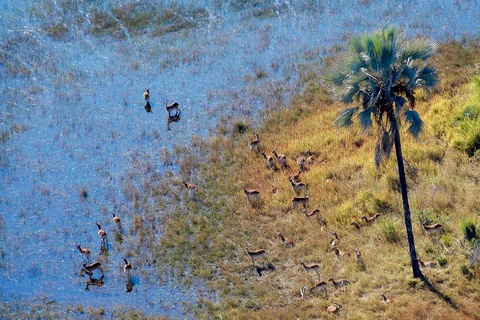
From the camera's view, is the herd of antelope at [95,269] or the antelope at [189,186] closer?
the herd of antelope at [95,269]

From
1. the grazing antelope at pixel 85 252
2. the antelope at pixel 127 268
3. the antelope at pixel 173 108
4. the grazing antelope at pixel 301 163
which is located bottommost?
the antelope at pixel 127 268

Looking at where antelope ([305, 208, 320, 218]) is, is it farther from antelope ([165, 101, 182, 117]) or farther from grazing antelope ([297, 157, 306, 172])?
antelope ([165, 101, 182, 117])

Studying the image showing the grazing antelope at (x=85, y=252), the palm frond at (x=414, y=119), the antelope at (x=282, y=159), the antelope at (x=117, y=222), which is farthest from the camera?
the antelope at (x=282, y=159)

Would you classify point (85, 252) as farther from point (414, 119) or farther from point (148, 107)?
point (414, 119)

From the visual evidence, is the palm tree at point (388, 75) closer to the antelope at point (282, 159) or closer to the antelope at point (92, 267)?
the antelope at point (282, 159)

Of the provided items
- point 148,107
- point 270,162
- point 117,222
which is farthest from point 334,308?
point 148,107

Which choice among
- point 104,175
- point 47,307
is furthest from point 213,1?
point 47,307

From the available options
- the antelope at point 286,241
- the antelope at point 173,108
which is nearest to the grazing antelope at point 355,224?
the antelope at point 286,241
